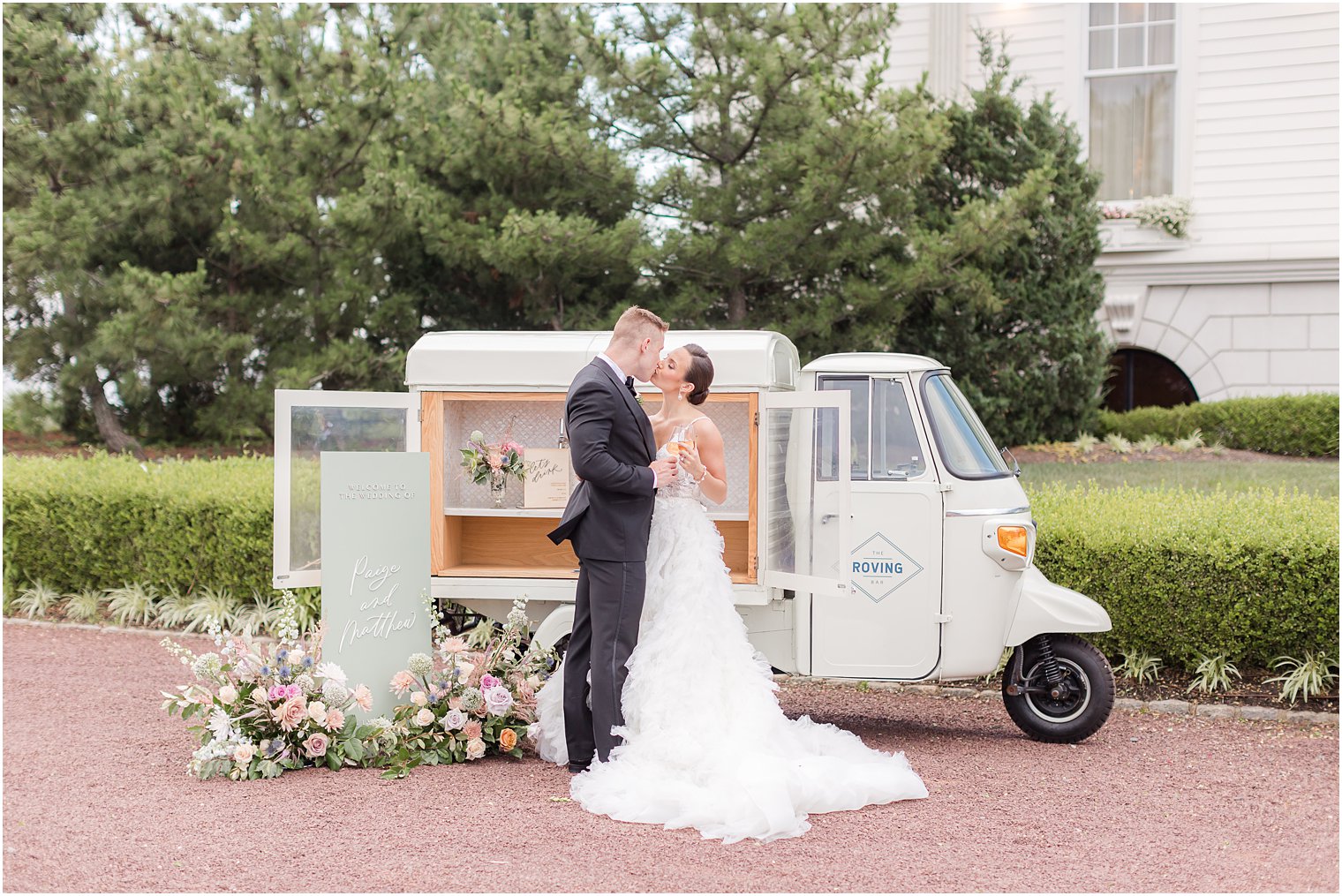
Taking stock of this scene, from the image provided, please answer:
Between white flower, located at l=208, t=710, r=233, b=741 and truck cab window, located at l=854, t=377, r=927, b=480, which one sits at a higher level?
truck cab window, located at l=854, t=377, r=927, b=480

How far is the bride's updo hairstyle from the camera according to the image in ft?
18.8

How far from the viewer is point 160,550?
992 cm

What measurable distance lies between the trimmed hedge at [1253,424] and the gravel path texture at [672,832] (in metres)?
9.43

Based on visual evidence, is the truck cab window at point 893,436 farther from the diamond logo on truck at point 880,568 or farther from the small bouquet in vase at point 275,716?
the small bouquet in vase at point 275,716

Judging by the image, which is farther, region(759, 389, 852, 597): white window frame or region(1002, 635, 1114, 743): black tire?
region(1002, 635, 1114, 743): black tire

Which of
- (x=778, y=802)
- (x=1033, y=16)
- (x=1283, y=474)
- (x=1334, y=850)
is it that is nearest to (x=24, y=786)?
(x=778, y=802)

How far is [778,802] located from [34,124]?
12.8 m

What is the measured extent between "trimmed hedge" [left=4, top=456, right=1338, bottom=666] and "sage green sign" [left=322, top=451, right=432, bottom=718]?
12.7 feet

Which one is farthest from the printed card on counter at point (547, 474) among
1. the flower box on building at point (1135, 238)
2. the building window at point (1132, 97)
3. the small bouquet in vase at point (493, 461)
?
the building window at point (1132, 97)

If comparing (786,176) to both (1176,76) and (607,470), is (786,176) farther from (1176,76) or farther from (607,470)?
(1176,76)

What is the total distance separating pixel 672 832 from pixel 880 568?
6.65 feet

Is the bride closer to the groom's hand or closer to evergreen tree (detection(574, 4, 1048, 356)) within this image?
the groom's hand

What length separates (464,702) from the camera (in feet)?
19.1

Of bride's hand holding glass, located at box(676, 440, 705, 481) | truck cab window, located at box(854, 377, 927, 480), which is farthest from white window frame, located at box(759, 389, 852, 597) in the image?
bride's hand holding glass, located at box(676, 440, 705, 481)
